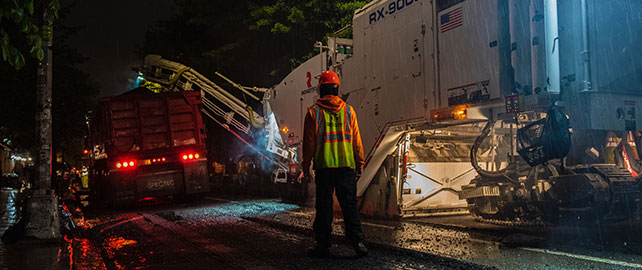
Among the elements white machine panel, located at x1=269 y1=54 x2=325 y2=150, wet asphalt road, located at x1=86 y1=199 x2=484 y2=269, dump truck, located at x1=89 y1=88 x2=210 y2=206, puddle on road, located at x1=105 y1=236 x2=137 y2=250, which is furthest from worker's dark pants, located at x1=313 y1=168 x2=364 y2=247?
dump truck, located at x1=89 y1=88 x2=210 y2=206

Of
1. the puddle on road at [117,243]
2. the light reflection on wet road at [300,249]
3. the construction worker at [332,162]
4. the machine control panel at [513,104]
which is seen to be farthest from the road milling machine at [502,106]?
the puddle on road at [117,243]

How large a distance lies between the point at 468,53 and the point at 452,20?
657mm

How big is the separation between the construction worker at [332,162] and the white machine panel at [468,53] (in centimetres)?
355

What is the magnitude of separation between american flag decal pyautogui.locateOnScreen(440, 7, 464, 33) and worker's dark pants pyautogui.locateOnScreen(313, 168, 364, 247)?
14.4ft

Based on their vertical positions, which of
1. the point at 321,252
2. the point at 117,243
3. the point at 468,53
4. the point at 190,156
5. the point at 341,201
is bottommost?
the point at 117,243

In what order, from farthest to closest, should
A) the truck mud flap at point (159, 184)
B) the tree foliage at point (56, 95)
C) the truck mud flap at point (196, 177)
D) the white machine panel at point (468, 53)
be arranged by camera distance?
the tree foliage at point (56, 95)
the truck mud flap at point (196, 177)
the truck mud flap at point (159, 184)
the white machine panel at point (468, 53)

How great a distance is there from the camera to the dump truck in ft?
43.9

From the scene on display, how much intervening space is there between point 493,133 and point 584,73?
255 cm

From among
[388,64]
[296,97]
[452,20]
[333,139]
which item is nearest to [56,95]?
[296,97]

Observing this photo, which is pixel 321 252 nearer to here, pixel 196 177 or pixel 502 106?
pixel 502 106

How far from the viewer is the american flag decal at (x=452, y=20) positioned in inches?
344

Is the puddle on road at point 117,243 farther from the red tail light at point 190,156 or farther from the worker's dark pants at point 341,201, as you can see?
Result: the red tail light at point 190,156

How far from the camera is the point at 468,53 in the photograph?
8.59 m

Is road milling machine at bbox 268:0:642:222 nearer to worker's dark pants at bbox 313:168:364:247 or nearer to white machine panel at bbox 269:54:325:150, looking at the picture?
white machine panel at bbox 269:54:325:150
